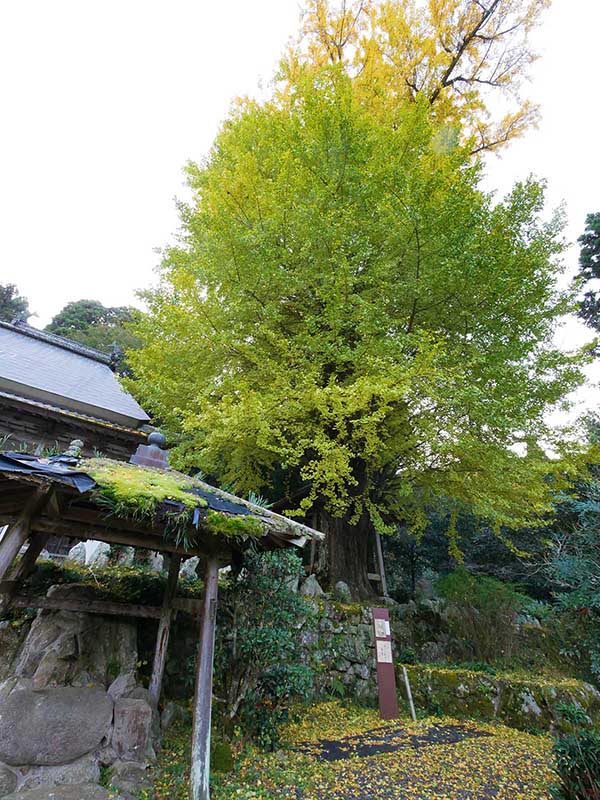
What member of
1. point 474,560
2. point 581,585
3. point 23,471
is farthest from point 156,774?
point 474,560

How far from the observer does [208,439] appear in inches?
252

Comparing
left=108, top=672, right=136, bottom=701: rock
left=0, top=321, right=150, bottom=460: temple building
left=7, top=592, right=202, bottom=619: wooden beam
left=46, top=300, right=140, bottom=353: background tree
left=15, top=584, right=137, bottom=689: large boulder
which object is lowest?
left=108, top=672, right=136, bottom=701: rock

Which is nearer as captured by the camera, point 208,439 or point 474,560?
point 208,439

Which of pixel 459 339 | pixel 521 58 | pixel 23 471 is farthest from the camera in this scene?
pixel 521 58

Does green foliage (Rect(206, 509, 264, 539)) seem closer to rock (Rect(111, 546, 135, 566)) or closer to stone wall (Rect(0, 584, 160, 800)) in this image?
stone wall (Rect(0, 584, 160, 800))

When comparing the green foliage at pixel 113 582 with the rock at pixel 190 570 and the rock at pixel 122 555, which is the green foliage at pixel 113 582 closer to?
the rock at pixel 190 570

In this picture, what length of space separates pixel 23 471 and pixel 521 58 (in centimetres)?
1848

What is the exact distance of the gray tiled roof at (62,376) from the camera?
8.73 meters

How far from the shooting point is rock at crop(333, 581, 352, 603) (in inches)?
314

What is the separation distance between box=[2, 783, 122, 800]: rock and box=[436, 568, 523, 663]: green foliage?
7.96 metres

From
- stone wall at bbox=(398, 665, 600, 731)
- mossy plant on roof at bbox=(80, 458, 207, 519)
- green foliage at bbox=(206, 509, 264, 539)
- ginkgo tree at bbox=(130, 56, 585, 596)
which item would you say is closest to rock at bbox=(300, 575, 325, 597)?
ginkgo tree at bbox=(130, 56, 585, 596)

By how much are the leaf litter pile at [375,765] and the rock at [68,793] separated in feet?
1.67

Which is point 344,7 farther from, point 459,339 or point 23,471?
point 23,471

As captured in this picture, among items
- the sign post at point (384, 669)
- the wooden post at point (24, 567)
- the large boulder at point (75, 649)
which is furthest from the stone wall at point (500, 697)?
the wooden post at point (24, 567)
